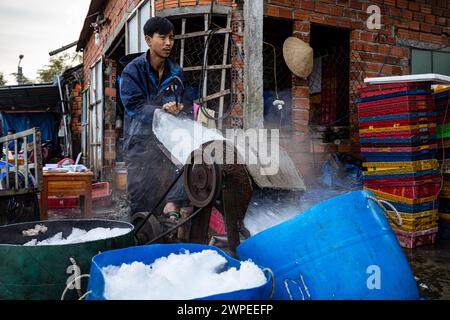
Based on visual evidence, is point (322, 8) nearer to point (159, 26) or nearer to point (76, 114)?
point (159, 26)

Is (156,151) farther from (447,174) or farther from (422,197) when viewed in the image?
(447,174)

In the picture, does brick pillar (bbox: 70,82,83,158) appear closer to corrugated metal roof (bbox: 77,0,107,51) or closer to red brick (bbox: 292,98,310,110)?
corrugated metal roof (bbox: 77,0,107,51)

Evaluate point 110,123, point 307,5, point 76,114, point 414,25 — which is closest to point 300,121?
point 307,5

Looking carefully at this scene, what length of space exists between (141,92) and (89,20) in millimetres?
8834

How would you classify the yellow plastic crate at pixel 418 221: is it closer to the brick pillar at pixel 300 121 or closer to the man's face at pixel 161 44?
the brick pillar at pixel 300 121

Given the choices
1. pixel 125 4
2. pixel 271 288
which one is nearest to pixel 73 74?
pixel 125 4

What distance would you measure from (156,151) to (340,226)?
2547 mm

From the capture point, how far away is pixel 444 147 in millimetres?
4090

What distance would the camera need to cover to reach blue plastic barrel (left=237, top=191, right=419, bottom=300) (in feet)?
5.18

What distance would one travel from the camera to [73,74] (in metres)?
14.4

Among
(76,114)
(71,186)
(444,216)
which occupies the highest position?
(76,114)

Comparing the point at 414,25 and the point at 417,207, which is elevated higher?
the point at 414,25

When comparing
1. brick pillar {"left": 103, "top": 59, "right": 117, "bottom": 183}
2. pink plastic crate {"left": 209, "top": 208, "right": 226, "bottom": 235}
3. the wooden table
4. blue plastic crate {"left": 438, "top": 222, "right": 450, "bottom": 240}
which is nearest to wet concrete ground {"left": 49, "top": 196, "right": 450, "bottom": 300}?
blue plastic crate {"left": 438, "top": 222, "right": 450, "bottom": 240}
